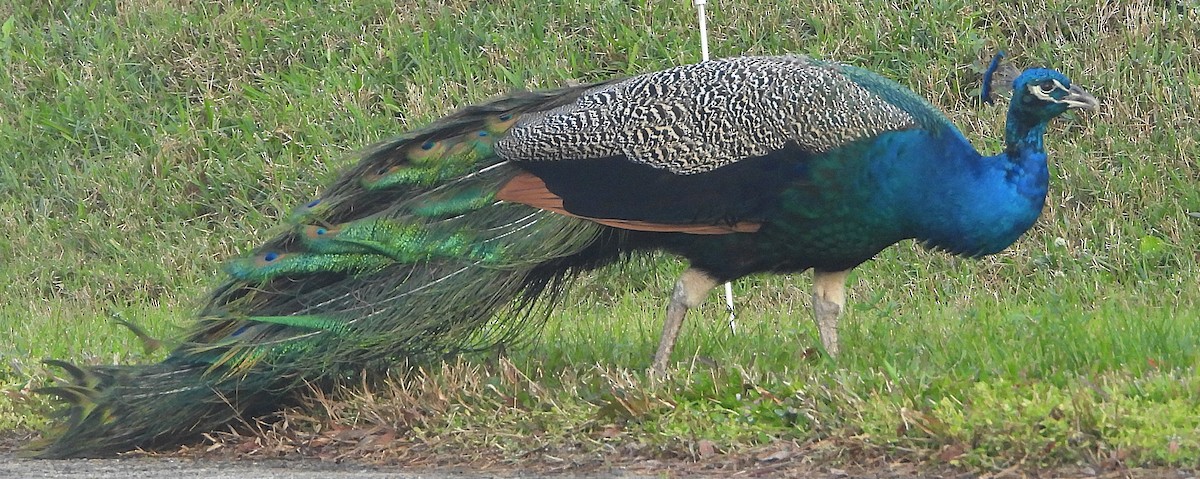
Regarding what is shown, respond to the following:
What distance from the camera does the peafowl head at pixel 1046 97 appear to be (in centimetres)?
571

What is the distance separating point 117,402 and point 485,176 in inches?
57.3

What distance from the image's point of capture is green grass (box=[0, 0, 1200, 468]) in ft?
16.0

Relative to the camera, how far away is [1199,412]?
14.7 ft

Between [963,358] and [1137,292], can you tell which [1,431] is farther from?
[1137,292]

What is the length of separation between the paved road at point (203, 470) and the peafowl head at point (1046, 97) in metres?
2.11

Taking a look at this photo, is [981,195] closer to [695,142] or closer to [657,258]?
[695,142]

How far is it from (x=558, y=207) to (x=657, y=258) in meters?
3.02

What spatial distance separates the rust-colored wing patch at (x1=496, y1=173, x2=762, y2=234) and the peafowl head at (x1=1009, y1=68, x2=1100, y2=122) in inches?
41.8

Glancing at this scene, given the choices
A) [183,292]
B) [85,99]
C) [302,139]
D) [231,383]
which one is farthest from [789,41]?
[231,383]

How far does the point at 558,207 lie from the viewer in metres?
5.62

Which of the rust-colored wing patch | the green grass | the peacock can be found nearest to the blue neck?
the peacock

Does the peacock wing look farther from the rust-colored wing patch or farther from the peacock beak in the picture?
the peacock beak

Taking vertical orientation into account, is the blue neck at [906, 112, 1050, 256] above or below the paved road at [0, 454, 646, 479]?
above

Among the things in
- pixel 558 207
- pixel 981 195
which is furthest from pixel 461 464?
pixel 981 195
